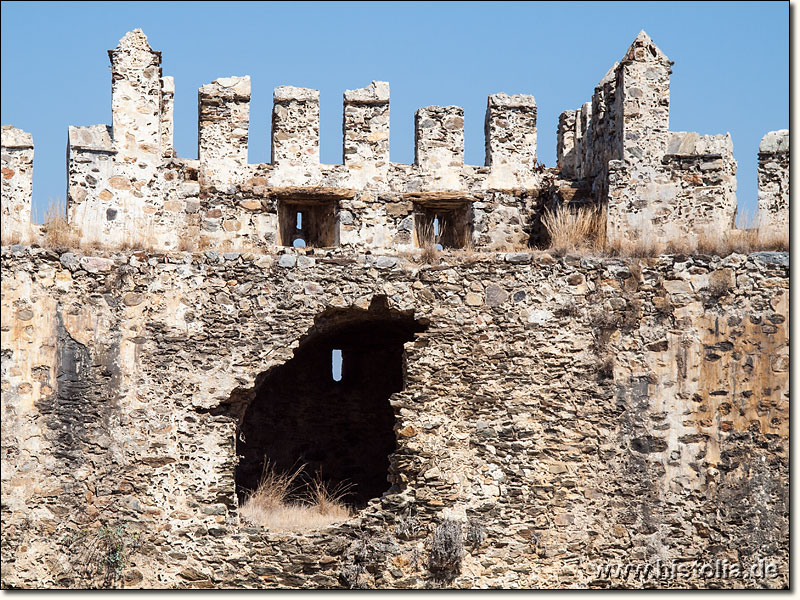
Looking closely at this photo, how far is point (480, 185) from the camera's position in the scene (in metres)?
17.5

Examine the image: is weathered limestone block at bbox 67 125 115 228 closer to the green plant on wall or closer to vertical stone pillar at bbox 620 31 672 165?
the green plant on wall

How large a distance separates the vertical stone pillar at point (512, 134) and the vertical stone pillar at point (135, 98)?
426 centimetres

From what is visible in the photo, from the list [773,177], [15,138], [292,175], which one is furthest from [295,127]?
[773,177]

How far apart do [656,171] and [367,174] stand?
3.64 meters

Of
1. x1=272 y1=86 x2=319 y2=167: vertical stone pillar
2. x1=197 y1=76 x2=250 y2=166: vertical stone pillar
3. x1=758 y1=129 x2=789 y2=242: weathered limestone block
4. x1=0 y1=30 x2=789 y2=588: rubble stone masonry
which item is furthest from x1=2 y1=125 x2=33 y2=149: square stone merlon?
x1=758 y1=129 x2=789 y2=242: weathered limestone block

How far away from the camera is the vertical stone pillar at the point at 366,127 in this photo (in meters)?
17.0

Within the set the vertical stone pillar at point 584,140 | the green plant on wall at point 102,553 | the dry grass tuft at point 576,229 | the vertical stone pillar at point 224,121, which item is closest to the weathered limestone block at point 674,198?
the dry grass tuft at point 576,229

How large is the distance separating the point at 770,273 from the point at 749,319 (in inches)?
23.0

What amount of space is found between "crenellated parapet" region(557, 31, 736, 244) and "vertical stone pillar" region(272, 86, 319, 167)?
3.73m

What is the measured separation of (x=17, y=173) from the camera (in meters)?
16.2

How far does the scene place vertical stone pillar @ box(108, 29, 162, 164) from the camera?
16.4 m

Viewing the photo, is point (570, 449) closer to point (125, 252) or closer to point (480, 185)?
point (480, 185)

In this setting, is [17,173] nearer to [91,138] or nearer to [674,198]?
[91,138]

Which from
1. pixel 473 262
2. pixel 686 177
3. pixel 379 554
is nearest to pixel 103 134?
pixel 473 262
